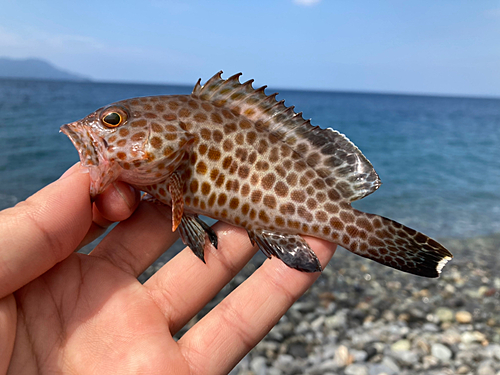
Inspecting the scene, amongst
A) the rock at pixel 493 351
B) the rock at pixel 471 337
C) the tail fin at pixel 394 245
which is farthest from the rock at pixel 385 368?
the tail fin at pixel 394 245

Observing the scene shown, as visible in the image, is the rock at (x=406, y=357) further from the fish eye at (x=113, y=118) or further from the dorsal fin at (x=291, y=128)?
the fish eye at (x=113, y=118)

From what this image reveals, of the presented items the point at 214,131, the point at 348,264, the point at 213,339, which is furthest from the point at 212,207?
the point at 348,264

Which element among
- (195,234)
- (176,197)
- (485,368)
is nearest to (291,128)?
(176,197)

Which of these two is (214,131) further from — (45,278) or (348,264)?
(348,264)

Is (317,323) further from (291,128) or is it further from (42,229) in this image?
(42,229)

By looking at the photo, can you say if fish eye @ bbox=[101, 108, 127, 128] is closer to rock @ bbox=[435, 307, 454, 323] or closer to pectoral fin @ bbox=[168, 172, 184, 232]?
pectoral fin @ bbox=[168, 172, 184, 232]

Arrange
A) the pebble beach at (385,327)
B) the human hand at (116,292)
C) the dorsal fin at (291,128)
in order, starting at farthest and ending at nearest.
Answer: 1. the pebble beach at (385,327)
2. the dorsal fin at (291,128)
3. the human hand at (116,292)

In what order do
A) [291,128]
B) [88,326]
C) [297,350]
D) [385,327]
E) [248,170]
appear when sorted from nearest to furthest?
[88,326]
[248,170]
[291,128]
[297,350]
[385,327]
